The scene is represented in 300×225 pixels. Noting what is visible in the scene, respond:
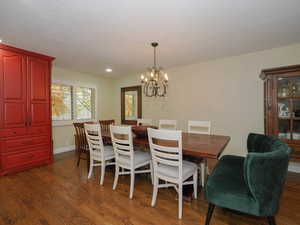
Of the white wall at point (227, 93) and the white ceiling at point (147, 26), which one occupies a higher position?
the white ceiling at point (147, 26)

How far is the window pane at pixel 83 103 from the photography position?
4.71 metres

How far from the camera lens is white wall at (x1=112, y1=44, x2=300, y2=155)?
310 centimetres

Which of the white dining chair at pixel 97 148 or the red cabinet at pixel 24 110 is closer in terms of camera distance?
the white dining chair at pixel 97 148

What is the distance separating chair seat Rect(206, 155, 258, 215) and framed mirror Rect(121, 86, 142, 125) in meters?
3.55

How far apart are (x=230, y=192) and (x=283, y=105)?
6.57 feet

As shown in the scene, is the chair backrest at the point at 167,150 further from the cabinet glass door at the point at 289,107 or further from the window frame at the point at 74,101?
the window frame at the point at 74,101

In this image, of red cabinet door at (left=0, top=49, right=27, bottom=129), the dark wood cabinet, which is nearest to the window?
red cabinet door at (left=0, top=49, right=27, bottom=129)

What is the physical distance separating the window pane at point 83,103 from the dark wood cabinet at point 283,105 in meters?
4.61

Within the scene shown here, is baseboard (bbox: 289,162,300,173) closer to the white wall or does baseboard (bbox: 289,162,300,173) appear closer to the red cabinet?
the white wall

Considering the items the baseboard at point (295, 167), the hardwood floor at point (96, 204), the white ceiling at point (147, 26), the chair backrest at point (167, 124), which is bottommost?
the hardwood floor at point (96, 204)

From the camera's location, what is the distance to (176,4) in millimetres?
1685

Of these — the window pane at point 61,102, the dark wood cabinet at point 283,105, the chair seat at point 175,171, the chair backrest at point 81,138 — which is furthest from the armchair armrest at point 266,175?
the window pane at point 61,102

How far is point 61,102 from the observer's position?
4.35m

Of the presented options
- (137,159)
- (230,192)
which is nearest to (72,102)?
(137,159)
